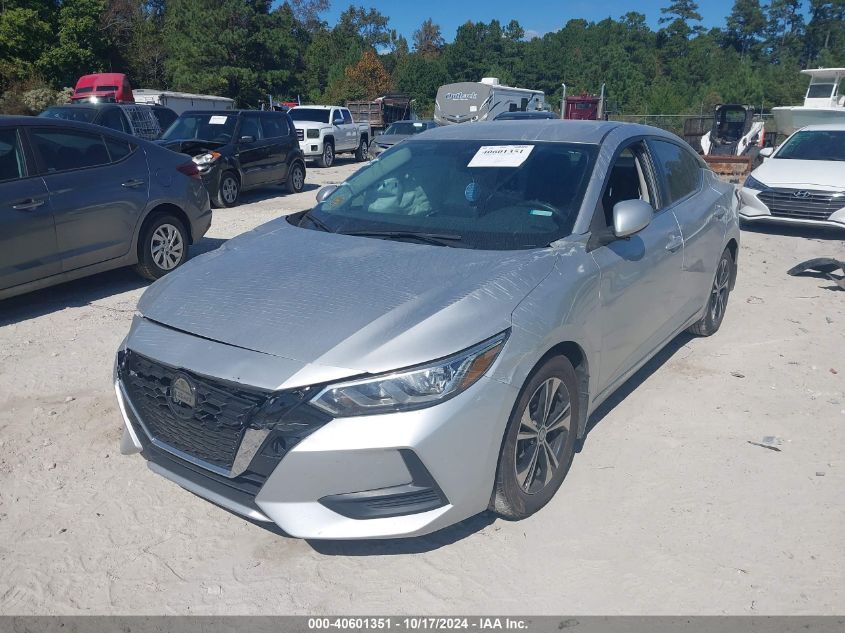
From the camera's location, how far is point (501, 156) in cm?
395

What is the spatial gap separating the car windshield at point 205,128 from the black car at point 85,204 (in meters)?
5.64

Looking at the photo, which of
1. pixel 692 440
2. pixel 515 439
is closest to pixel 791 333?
pixel 692 440

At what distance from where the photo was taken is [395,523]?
8.60 feet

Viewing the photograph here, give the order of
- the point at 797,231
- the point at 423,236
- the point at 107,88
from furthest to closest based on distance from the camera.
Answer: the point at 107,88
the point at 797,231
the point at 423,236

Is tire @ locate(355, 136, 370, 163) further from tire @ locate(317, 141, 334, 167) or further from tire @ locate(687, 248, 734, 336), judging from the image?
tire @ locate(687, 248, 734, 336)

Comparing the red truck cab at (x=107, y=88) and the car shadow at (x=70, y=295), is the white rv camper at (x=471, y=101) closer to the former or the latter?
the red truck cab at (x=107, y=88)

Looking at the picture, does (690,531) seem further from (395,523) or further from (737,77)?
(737,77)

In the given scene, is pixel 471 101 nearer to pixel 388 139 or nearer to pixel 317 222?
pixel 388 139

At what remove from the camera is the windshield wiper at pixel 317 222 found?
3896 millimetres

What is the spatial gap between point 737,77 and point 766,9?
56530mm

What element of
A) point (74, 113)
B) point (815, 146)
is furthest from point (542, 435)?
point (74, 113)

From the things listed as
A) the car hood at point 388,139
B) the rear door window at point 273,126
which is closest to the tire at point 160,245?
→ the rear door window at point 273,126

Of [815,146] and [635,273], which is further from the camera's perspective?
[815,146]

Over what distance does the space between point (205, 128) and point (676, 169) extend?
10301 millimetres
